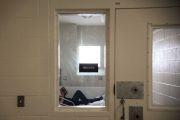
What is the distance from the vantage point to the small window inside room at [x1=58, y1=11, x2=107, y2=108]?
6.81ft

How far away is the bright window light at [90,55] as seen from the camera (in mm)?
2086

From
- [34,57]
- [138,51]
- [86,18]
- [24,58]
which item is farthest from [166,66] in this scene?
[24,58]

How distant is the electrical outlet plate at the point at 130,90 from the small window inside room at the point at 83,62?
0.61ft

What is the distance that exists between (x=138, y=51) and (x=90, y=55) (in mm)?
532

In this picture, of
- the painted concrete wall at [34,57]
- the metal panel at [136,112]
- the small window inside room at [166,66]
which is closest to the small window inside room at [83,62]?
the painted concrete wall at [34,57]

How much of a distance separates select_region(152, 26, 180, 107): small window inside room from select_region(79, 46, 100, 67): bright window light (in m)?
0.61

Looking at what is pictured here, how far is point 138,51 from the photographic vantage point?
1.97 m

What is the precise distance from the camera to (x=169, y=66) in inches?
80.4

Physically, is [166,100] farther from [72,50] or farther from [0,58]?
[0,58]

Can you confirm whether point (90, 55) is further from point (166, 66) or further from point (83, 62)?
point (166, 66)

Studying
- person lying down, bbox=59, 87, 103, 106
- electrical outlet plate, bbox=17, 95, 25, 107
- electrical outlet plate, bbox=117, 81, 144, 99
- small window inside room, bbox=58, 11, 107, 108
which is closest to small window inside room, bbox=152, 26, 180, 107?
electrical outlet plate, bbox=117, 81, 144, 99

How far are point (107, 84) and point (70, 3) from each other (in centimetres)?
98

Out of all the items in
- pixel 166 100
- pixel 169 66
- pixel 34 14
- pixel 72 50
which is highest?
pixel 34 14

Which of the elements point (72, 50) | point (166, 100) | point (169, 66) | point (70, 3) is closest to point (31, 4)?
point (70, 3)
